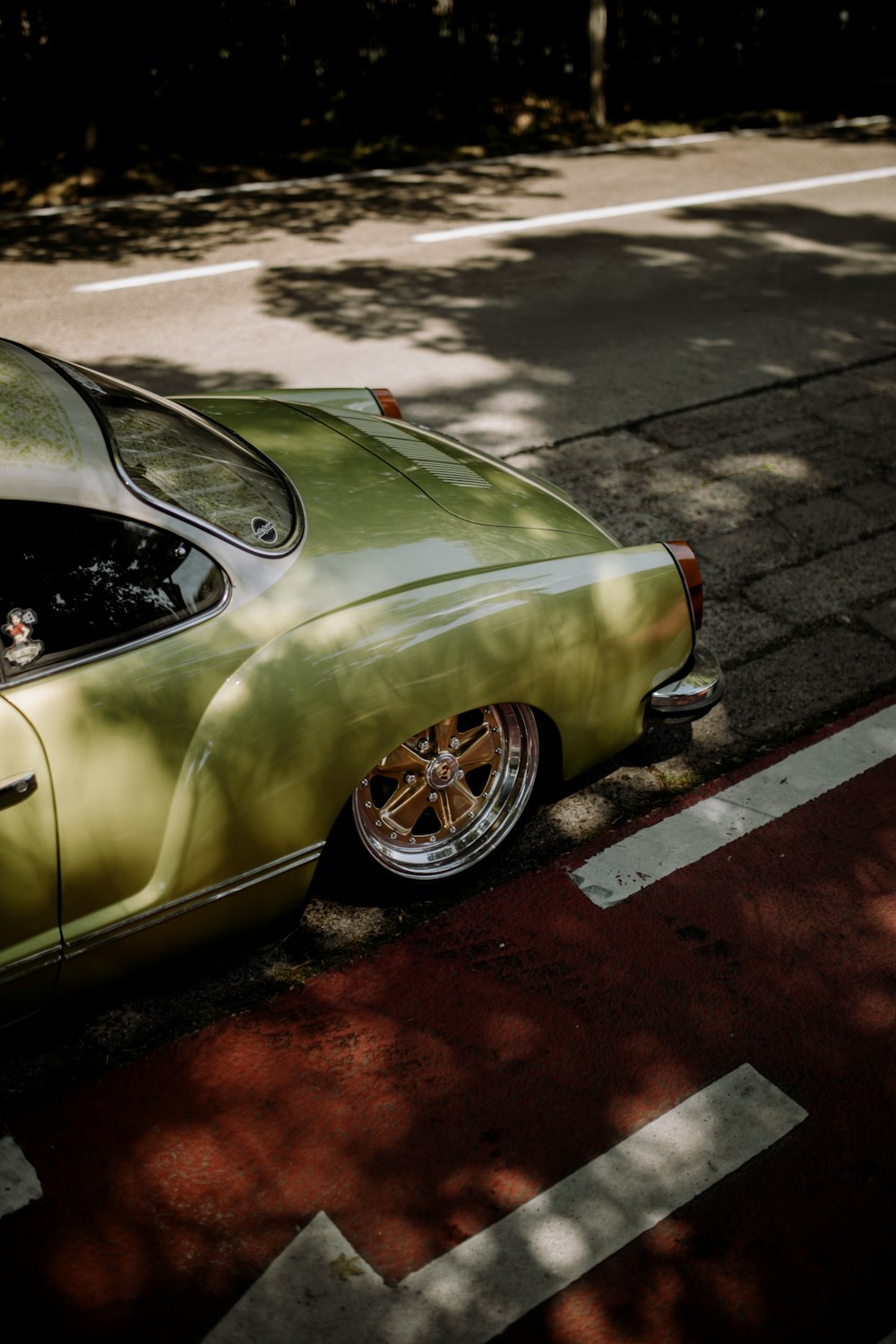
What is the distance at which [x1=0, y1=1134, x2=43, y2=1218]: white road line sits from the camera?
2.47 metres

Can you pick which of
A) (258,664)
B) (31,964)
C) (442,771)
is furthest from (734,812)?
(31,964)

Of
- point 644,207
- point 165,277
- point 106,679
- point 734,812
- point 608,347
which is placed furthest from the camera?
point 644,207

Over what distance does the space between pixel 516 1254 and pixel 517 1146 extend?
10.1 inches

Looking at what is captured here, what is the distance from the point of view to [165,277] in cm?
845

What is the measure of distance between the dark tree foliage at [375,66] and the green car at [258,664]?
10155mm

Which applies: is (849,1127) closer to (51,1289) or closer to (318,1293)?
(318,1293)

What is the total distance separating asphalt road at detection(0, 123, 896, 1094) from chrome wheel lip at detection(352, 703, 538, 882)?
151mm

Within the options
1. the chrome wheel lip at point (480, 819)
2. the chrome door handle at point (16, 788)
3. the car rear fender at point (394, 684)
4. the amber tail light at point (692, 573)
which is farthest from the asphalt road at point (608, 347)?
the chrome door handle at point (16, 788)

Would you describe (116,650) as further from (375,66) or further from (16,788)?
(375,66)

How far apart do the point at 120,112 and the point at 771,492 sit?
10060 millimetres

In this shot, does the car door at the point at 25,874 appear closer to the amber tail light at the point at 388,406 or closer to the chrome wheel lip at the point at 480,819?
the chrome wheel lip at the point at 480,819

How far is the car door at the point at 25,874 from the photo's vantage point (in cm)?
232

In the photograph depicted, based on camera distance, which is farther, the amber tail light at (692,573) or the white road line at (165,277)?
the white road line at (165,277)

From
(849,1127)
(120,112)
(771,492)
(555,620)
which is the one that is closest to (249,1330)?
(849,1127)
